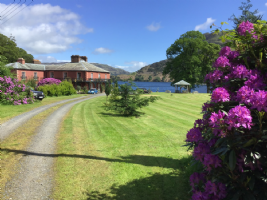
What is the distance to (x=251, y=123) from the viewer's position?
7.60 feet

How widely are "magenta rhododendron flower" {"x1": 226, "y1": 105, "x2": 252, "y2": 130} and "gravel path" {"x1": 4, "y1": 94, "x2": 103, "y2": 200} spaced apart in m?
4.68

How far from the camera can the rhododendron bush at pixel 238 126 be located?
2.33 metres

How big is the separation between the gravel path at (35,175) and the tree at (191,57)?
38899 millimetres

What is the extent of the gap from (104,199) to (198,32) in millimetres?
47889

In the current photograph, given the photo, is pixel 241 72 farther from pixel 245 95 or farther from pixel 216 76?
pixel 245 95

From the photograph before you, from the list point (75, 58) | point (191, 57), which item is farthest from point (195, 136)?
point (75, 58)

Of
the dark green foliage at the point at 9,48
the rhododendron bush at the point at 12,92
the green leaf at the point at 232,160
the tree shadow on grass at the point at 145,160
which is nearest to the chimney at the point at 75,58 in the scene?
the dark green foliage at the point at 9,48

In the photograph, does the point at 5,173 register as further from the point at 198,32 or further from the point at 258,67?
the point at 198,32

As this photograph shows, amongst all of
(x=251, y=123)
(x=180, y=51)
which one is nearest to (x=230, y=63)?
(x=251, y=123)

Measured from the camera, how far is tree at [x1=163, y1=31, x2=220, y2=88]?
140 ft

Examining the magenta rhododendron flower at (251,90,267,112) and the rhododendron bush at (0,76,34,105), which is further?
the rhododendron bush at (0,76,34,105)

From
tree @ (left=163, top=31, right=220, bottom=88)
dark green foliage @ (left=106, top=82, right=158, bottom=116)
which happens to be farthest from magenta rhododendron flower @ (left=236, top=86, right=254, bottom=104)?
tree @ (left=163, top=31, right=220, bottom=88)

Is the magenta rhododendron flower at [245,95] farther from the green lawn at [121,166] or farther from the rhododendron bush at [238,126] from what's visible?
the green lawn at [121,166]

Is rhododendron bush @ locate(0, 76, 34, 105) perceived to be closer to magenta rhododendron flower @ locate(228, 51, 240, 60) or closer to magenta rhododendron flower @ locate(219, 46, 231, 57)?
magenta rhododendron flower @ locate(219, 46, 231, 57)
